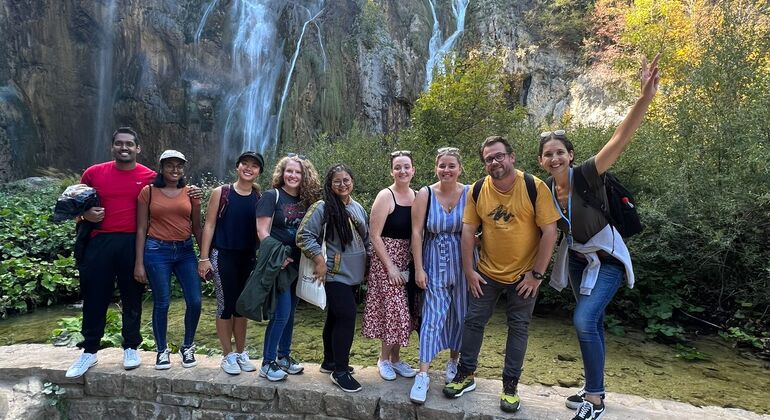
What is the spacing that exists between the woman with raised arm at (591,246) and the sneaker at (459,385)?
0.66 metres

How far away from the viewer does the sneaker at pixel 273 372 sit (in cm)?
304

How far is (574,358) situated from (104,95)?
17.3m

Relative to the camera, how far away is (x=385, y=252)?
2.87m

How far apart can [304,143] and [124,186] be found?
12.9 meters

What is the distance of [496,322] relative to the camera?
5.98 meters

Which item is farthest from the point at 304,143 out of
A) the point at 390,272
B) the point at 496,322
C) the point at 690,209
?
the point at 390,272

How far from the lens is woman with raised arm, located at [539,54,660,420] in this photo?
246cm

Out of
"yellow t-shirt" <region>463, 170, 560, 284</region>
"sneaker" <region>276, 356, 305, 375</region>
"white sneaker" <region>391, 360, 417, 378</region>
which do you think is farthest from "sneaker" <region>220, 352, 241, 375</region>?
"yellow t-shirt" <region>463, 170, 560, 284</region>

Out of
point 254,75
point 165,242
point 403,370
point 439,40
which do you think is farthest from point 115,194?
point 439,40

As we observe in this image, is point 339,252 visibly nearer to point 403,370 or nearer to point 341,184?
point 341,184

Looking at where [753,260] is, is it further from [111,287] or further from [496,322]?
[111,287]

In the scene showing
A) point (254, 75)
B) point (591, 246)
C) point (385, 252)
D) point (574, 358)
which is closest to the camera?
point (591, 246)

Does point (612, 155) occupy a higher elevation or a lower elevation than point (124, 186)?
higher

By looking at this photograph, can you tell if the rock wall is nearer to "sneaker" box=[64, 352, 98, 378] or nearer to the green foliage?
the green foliage
